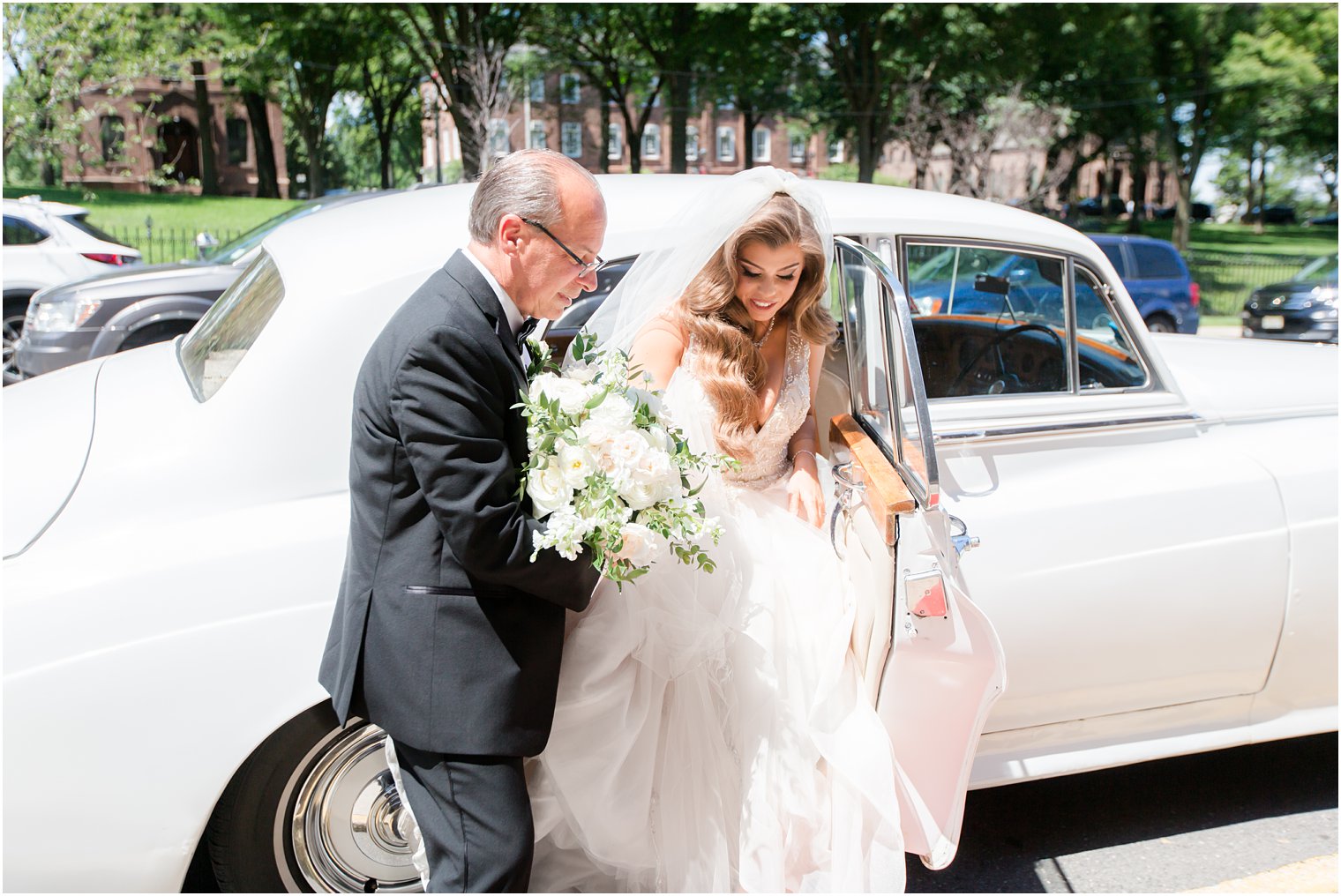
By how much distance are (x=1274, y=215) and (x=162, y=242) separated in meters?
61.7

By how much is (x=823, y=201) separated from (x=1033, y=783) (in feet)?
7.35

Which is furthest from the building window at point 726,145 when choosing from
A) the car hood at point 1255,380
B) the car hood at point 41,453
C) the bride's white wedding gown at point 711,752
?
the bride's white wedding gown at point 711,752

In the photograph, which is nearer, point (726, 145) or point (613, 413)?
point (613, 413)

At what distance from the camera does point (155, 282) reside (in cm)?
826

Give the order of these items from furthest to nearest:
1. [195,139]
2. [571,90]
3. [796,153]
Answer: [796,153] < [195,139] < [571,90]

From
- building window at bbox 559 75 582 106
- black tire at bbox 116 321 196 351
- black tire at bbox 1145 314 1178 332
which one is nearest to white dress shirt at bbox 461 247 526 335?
black tire at bbox 116 321 196 351

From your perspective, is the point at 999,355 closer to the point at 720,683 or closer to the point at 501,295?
the point at 720,683

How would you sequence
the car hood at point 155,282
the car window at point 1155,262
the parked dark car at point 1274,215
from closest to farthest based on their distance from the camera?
the car hood at point 155,282 → the car window at point 1155,262 → the parked dark car at point 1274,215

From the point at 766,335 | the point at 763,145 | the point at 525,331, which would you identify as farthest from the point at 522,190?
the point at 763,145

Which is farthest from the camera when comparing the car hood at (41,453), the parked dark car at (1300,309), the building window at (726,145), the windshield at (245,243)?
the building window at (726,145)

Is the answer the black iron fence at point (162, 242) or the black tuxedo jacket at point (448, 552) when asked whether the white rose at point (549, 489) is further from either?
the black iron fence at point (162, 242)

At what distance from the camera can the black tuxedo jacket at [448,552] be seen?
6.24 ft

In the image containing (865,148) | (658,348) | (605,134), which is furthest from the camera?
(605,134)

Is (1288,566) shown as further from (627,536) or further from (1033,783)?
(627,536)
